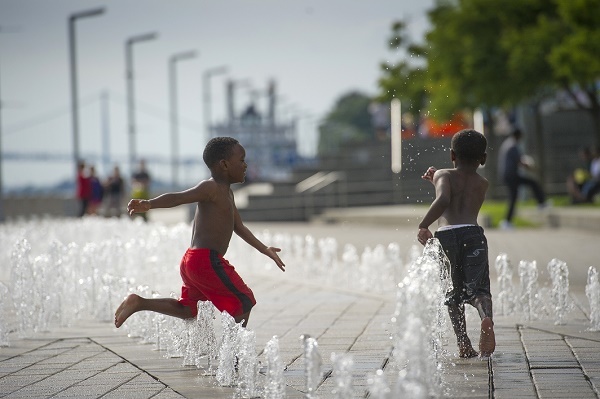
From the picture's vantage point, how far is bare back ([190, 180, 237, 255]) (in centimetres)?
700

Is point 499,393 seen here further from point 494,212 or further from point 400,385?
point 494,212

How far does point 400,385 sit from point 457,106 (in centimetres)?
3260

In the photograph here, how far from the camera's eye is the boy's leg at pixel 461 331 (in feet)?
22.9

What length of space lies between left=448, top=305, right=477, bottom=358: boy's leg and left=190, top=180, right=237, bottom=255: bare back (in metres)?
1.41

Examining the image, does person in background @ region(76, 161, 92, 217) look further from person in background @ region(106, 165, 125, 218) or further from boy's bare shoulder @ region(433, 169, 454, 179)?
boy's bare shoulder @ region(433, 169, 454, 179)

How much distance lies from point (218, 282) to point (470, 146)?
1756 mm

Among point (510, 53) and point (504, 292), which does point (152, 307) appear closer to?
point (504, 292)

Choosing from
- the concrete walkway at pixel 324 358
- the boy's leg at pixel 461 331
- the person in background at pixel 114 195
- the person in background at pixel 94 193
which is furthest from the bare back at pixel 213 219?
the person in background at pixel 114 195

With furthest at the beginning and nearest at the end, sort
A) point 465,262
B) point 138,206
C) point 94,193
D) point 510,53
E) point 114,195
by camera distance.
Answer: point 114,195
point 94,193
point 510,53
point 465,262
point 138,206

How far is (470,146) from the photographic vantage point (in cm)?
729

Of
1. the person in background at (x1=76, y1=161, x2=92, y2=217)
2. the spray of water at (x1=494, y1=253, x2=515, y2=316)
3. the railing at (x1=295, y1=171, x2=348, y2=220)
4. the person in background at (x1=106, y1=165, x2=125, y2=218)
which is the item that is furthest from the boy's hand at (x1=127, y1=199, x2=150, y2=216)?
the person in background at (x1=106, y1=165, x2=125, y2=218)

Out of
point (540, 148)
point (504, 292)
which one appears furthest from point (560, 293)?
point (540, 148)

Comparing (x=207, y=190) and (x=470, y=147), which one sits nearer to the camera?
(x=207, y=190)

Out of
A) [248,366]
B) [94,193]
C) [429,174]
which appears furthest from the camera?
[94,193]
